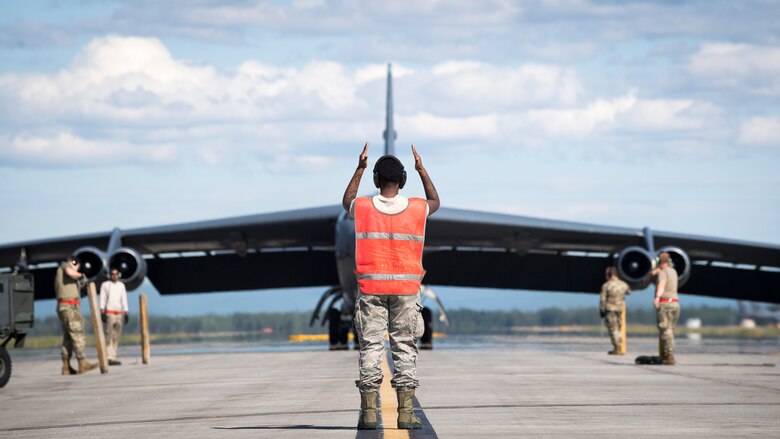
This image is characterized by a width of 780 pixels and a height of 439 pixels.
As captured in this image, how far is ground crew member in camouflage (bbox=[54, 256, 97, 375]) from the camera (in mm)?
17859

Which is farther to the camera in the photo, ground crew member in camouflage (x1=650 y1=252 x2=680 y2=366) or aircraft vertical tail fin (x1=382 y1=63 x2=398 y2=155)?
aircraft vertical tail fin (x1=382 y1=63 x2=398 y2=155)

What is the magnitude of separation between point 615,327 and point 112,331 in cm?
912

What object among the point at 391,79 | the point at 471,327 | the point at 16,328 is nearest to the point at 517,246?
the point at 391,79

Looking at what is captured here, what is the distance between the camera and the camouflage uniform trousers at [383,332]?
807 centimetres

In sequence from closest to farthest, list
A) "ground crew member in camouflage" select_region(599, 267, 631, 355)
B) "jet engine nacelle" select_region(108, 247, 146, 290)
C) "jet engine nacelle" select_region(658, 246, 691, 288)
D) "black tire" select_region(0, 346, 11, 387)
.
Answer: "black tire" select_region(0, 346, 11, 387), "ground crew member in camouflage" select_region(599, 267, 631, 355), "jet engine nacelle" select_region(658, 246, 691, 288), "jet engine nacelle" select_region(108, 247, 146, 290)

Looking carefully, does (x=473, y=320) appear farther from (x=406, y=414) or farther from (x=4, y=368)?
(x=406, y=414)

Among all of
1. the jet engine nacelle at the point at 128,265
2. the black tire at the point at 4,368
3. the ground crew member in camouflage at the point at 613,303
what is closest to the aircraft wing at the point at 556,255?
the ground crew member in camouflage at the point at 613,303

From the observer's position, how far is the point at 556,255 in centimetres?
3203

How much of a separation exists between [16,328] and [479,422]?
8944mm

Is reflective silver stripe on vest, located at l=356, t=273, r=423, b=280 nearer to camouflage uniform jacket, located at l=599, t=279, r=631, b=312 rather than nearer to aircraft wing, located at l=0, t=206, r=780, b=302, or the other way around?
camouflage uniform jacket, located at l=599, t=279, r=631, b=312

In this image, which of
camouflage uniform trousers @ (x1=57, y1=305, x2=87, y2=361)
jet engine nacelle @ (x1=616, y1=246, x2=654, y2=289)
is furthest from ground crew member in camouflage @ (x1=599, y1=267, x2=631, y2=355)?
camouflage uniform trousers @ (x1=57, y1=305, x2=87, y2=361)

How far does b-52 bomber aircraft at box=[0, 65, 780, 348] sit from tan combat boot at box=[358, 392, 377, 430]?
1418 centimetres

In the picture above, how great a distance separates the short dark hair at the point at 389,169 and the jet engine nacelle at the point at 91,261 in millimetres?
17289

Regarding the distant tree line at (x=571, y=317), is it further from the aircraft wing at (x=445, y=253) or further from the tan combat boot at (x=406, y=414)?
the tan combat boot at (x=406, y=414)
